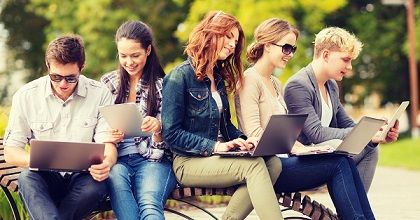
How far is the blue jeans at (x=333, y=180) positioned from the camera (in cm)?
548

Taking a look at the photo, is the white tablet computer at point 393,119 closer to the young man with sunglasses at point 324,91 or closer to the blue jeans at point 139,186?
the young man with sunglasses at point 324,91

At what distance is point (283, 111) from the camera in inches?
235

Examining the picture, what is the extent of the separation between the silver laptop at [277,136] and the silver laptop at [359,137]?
7.9 inches

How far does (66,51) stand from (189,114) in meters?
0.79

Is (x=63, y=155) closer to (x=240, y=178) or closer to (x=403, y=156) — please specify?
(x=240, y=178)

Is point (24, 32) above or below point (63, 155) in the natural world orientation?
below

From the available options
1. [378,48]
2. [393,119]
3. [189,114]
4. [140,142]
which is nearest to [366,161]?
[393,119]

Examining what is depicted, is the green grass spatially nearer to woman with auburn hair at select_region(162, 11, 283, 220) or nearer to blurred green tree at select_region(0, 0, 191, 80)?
blurred green tree at select_region(0, 0, 191, 80)

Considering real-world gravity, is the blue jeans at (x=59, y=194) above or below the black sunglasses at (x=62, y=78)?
below

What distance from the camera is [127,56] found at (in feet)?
18.6

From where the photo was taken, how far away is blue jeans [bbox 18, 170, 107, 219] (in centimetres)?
496

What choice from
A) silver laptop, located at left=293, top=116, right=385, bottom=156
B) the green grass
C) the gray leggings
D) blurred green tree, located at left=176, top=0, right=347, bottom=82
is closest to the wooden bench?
the gray leggings

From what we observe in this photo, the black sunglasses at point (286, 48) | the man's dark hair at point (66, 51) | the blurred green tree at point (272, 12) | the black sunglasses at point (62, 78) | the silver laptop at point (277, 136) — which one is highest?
the man's dark hair at point (66, 51)

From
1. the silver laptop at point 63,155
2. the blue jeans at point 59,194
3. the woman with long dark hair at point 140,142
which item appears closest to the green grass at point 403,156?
the woman with long dark hair at point 140,142
